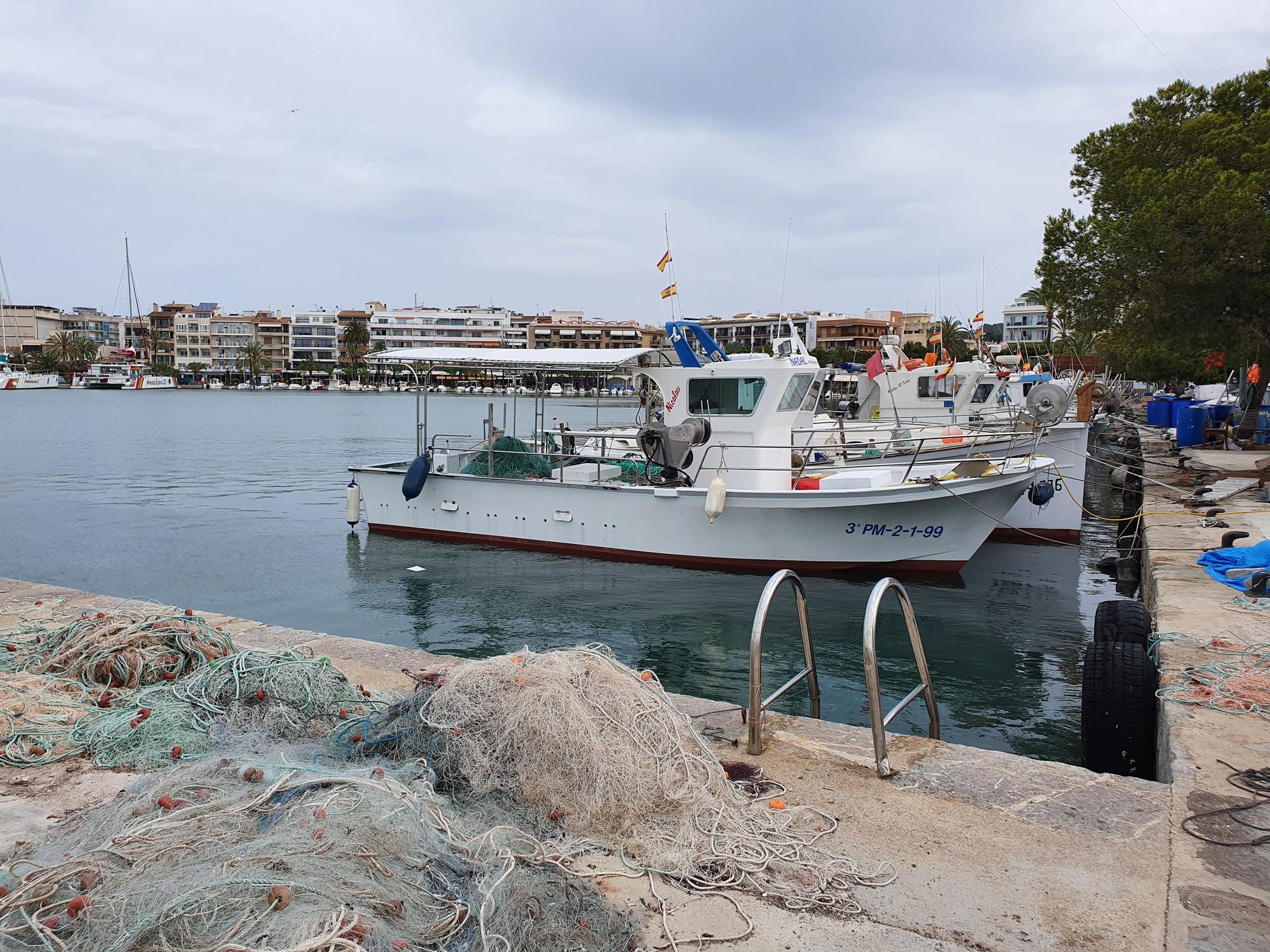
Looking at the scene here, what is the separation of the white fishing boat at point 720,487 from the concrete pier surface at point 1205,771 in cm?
301

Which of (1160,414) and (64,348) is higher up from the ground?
(64,348)

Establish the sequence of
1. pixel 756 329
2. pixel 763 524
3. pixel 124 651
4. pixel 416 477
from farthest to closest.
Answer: pixel 756 329, pixel 416 477, pixel 763 524, pixel 124 651

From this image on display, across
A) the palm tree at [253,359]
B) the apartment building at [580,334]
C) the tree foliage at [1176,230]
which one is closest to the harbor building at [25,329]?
the palm tree at [253,359]

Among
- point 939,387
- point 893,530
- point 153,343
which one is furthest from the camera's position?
point 153,343

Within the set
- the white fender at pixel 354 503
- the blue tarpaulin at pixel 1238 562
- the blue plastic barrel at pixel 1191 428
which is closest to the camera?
the blue tarpaulin at pixel 1238 562

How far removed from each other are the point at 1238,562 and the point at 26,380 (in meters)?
132

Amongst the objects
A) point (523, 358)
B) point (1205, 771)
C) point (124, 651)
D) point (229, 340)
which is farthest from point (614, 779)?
point (229, 340)

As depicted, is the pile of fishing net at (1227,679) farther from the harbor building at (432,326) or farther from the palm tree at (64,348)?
the palm tree at (64,348)

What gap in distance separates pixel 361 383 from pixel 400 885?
13107 cm

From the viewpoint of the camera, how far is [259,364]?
416ft

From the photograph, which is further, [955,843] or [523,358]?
[523,358]

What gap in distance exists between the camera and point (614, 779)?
3613 millimetres

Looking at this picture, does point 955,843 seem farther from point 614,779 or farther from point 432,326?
point 432,326

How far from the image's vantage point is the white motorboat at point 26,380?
360ft
